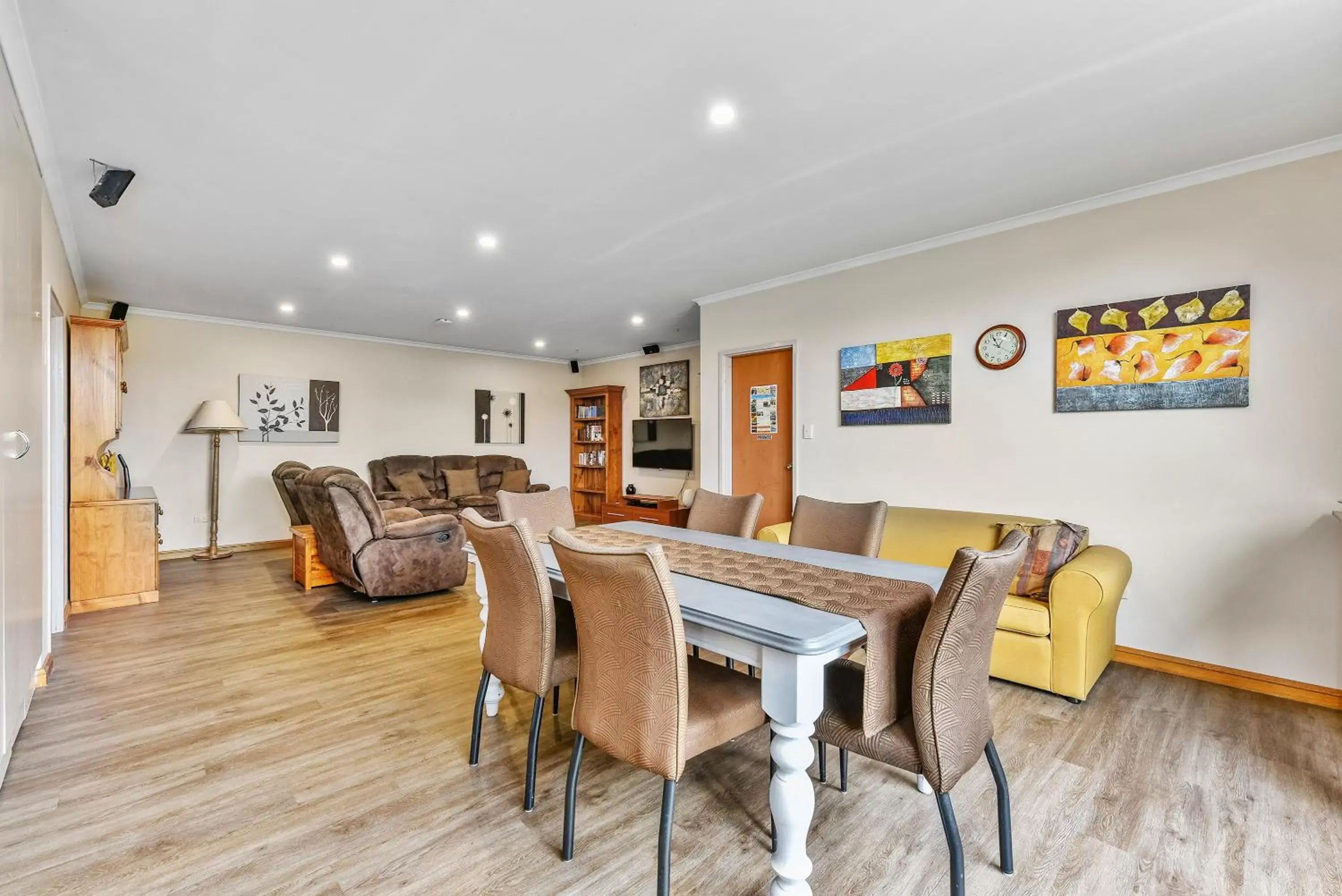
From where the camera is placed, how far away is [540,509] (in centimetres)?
292

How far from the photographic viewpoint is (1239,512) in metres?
2.84

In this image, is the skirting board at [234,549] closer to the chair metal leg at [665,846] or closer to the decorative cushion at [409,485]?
the decorative cushion at [409,485]

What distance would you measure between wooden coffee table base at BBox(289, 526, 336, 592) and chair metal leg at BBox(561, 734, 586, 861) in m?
3.80

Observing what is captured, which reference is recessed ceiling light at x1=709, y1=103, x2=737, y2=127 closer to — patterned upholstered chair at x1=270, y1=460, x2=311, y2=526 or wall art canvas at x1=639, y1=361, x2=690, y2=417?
patterned upholstered chair at x1=270, y1=460, x2=311, y2=526

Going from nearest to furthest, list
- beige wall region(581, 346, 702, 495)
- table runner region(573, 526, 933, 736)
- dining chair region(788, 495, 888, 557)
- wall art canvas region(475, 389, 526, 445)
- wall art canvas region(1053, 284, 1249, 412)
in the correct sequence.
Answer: table runner region(573, 526, 933, 736), dining chair region(788, 495, 888, 557), wall art canvas region(1053, 284, 1249, 412), beige wall region(581, 346, 702, 495), wall art canvas region(475, 389, 526, 445)

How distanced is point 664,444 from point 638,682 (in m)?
6.09

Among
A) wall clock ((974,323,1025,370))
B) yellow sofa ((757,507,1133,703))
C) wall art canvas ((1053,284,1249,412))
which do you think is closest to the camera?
yellow sofa ((757,507,1133,703))

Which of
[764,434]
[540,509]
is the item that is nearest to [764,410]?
[764,434]

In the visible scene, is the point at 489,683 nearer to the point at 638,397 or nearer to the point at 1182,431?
the point at 1182,431

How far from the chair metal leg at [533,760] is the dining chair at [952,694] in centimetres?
87

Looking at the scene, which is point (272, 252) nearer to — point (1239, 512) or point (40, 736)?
point (40, 736)

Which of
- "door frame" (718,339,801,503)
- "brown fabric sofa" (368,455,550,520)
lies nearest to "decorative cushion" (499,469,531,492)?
"brown fabric sofa" (368,455,550,520)

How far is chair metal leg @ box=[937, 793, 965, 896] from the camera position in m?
1.45

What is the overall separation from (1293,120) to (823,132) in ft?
6.19
